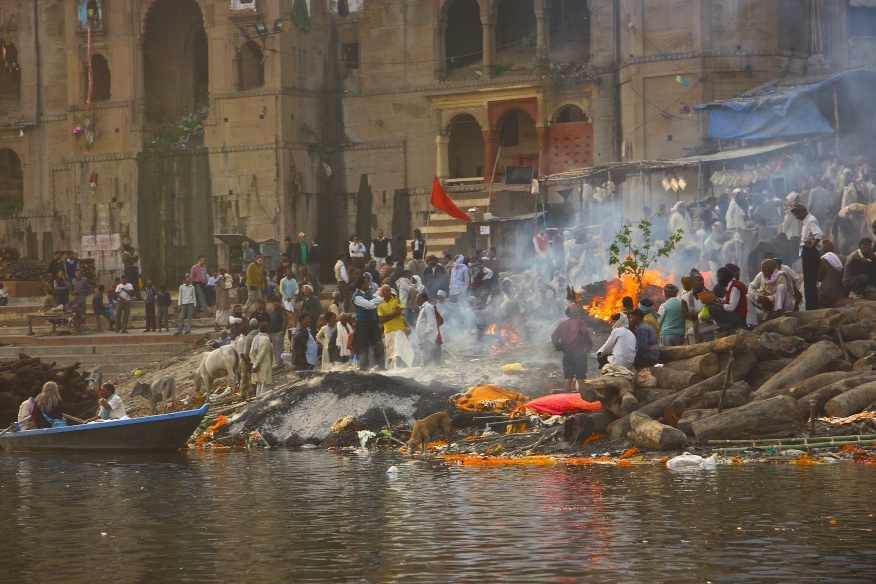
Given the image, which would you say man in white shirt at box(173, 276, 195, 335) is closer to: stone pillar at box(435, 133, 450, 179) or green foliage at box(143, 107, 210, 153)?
stone pillar at box(435, 133, 450, 179)

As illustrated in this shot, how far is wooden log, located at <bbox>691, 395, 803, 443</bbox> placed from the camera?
1686cm

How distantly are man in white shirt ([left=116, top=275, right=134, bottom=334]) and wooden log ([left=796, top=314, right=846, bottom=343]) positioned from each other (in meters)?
17.6

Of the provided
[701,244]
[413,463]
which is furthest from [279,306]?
[413,463]

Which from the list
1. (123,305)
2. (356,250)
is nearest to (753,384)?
(356,250)

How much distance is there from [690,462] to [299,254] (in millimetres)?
18191

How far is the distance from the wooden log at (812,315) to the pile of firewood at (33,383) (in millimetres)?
11635

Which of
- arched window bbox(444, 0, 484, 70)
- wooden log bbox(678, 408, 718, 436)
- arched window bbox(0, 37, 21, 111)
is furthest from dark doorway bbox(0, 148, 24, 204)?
wooden log bbox(678, 408, 718, 436)

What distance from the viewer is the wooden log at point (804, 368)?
1769cm

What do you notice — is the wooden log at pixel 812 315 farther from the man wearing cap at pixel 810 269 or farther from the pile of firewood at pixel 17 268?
the pile of firewood at pixel 17 268

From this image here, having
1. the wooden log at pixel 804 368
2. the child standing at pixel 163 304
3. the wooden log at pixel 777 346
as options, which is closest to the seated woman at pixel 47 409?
the wooden log at pixel 777 346

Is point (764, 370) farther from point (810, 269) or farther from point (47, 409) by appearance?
point (47, 409)

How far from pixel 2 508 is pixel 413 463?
4.97 meters

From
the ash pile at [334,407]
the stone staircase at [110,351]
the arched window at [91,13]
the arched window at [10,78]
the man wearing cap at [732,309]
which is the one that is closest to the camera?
the man wearing cap at [732,309]

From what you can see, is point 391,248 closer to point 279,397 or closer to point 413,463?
point 279,397
